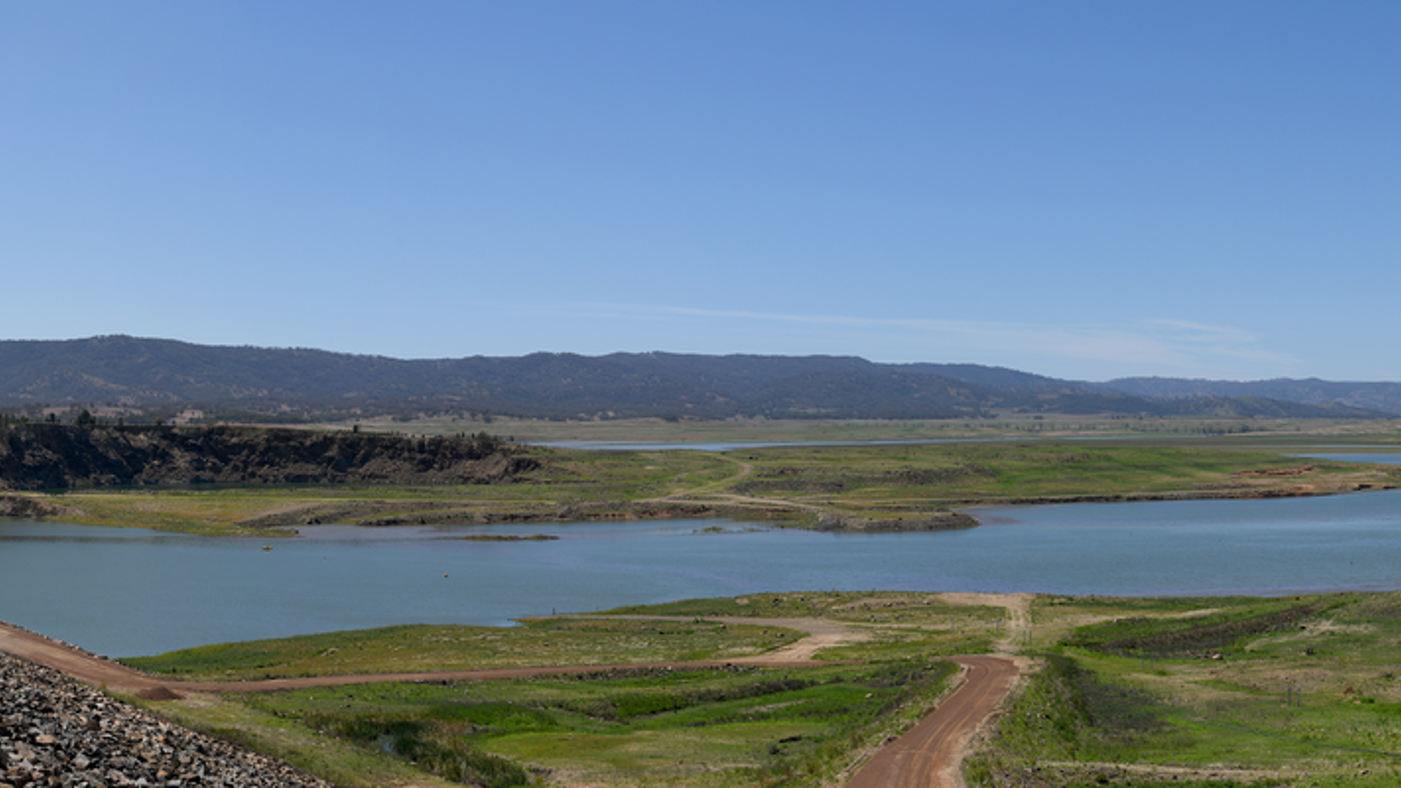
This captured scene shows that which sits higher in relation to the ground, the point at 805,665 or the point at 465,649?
the point at 805,665

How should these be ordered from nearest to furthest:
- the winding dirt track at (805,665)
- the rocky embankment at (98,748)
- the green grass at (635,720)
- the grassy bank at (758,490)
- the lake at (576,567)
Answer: the rocky embankment at (98,748) → the winding dirt track at (805,665) → the green grass at (635,720) → the lake at (576,567) → the grassy bank at (758,490)

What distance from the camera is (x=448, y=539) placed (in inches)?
4464

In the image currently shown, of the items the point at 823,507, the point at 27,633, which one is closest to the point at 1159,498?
the point at 823,507

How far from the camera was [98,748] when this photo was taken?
67.0 feet

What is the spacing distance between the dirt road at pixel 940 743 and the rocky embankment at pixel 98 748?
1622cm

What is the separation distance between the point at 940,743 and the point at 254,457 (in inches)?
6428

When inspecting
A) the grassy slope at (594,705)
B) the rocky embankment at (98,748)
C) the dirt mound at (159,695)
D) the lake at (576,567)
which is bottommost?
the lake at (576,567)

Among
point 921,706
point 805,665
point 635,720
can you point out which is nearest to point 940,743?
point 921,706

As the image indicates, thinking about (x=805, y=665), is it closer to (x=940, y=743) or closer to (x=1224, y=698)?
(x=940, y=743)

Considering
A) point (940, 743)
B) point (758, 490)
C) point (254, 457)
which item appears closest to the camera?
point (940, 743)

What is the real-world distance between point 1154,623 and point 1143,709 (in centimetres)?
2289

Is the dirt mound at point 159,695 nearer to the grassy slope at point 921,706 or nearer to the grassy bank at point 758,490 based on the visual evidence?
the grassy slope at point 921,706

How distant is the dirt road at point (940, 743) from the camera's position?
30203mm

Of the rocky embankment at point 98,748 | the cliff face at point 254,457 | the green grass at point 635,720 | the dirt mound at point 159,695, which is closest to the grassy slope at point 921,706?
the green grass at point 635,720
